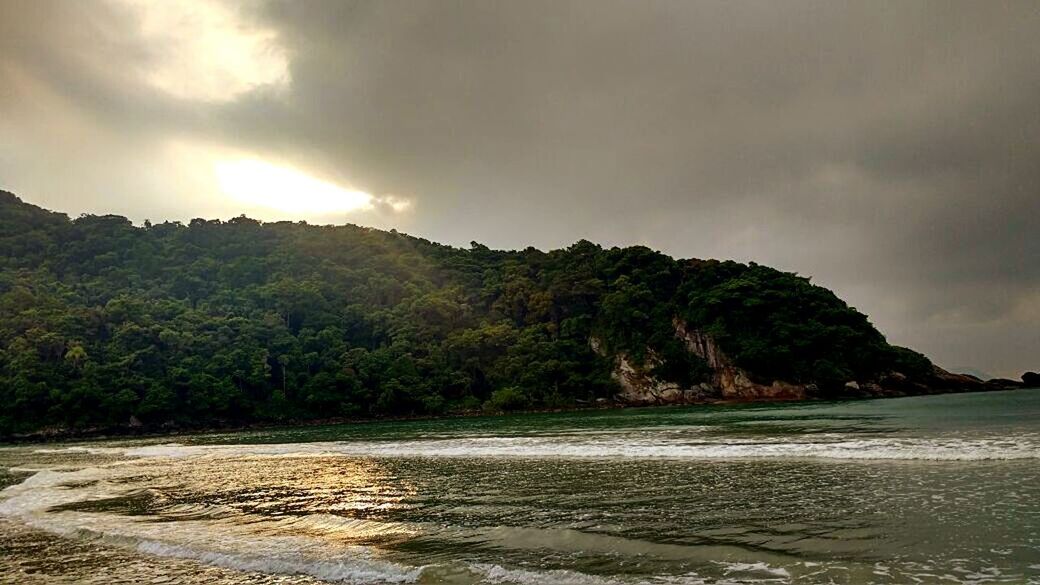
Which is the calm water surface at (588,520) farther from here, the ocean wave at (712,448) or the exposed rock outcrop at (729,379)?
the exposed rock outcrop at (729,379)

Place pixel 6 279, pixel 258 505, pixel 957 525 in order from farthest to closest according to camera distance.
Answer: pixel 6 279 → pixel 258 505 → pixel 957 525

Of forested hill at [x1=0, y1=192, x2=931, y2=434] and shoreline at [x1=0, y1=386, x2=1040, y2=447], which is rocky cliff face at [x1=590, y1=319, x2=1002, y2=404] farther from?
shoreline at [x1=0, y1=386, x2=1040, y2=447]

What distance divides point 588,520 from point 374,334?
91.1 meters

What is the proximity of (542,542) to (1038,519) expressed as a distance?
7.22 m

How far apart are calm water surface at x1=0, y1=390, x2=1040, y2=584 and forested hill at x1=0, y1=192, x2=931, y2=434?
202 feet

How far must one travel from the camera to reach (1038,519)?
8.68 meters

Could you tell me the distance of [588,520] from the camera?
34.3 ft

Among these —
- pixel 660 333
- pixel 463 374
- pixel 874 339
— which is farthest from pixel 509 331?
pixel 874 339

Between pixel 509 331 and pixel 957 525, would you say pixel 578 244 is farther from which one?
pixel 957 525

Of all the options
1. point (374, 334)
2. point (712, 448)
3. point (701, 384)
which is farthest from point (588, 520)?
point (374, 334)

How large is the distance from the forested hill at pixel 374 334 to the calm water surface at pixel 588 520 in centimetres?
6155

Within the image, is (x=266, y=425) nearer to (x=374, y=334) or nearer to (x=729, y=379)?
(x=374, y=334)

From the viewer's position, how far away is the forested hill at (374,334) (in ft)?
249

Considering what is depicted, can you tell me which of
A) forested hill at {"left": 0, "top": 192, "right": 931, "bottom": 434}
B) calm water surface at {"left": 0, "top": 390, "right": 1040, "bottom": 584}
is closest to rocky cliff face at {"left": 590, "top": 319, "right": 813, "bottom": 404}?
Result: forested hill at {"left": 0, "top": 192, "right": 931, "bottom": 434}
